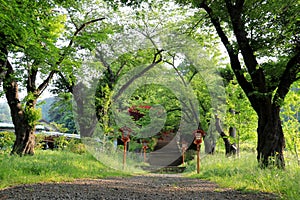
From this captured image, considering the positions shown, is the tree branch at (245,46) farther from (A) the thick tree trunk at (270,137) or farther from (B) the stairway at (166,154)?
(B) the stairway at (166,154)

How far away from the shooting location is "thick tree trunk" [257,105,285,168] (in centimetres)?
670

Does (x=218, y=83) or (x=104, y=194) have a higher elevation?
(x=218, y=83)

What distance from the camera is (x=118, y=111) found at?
15.7 meters

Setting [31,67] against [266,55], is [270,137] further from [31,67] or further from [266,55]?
[31,67]

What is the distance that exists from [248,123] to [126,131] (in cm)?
552

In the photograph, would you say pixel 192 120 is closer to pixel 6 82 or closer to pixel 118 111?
pixel 118 111

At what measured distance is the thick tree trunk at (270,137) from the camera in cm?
670

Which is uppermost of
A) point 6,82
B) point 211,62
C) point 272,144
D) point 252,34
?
point 211,62

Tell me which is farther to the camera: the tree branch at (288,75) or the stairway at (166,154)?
the stairway at (166,154)

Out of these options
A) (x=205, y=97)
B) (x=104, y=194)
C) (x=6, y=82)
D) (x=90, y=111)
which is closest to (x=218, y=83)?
(x=205, y=97)

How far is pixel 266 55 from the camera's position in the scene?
7.54 metres

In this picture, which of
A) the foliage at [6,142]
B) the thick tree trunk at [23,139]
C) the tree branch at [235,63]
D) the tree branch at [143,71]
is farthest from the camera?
the tree branch at [143,71]

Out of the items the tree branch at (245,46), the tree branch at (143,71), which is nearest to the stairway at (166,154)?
the tree branch at (143,71)

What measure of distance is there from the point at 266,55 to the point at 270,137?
91.3 inches
